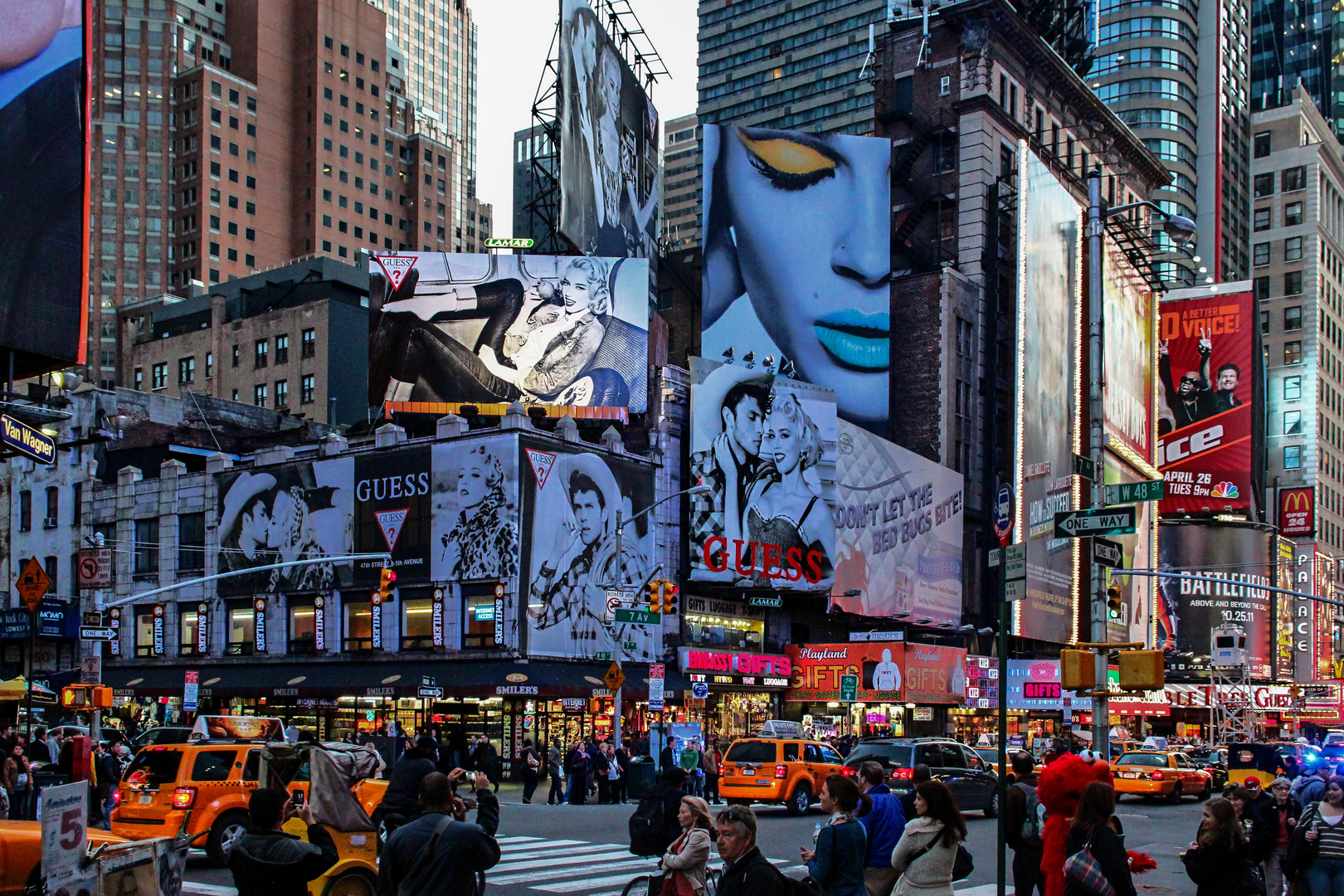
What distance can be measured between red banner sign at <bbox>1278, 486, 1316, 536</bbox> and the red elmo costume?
Result: 377 ft

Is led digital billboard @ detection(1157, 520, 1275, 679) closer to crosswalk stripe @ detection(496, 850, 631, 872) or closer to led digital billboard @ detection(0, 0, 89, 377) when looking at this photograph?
crosswalk stripe @ detection(496, 850, 631, 872)

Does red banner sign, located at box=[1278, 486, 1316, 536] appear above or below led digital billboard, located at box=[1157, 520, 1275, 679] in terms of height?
above

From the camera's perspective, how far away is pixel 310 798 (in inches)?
537

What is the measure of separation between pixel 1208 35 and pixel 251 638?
132m

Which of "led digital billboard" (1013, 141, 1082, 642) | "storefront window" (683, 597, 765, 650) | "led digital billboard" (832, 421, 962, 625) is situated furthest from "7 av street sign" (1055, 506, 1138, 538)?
"led digital billboard" (1013, 141, 1082, 642)

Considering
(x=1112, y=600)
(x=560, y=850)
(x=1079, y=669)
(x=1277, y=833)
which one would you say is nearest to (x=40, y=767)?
(x=560, y=850)

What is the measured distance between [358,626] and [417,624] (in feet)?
9.49

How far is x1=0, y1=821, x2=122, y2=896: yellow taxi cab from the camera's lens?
1129 centimetres

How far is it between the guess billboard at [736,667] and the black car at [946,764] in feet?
66.3

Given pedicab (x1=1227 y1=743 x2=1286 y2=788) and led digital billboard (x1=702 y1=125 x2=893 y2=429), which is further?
led digital billboard (x1=702 y1=125 x2=893 y2=429)

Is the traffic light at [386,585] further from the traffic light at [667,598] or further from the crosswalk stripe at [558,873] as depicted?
the crosswalk stripe at [558,873]

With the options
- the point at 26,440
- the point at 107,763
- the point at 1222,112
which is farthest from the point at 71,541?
the point at 1222,112

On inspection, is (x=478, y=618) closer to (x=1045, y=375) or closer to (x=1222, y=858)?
(x=1222, y=858)

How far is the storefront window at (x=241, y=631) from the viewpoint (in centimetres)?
5269
